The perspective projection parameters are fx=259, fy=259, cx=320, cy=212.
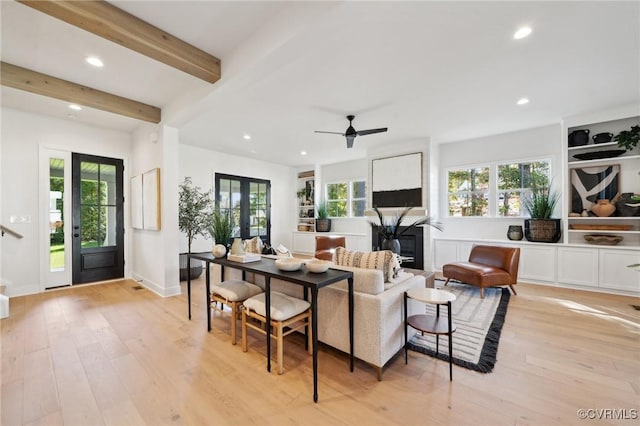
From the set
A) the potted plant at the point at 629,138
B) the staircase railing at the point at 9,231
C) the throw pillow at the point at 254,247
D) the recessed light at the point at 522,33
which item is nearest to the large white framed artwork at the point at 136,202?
the staircase railing at the point at 9,231

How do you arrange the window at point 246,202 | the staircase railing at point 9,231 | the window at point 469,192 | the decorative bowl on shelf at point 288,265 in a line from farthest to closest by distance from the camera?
the window at point 246,202
the window at point 469,192
the staircase railing at point 9,231
the decorative bowl on shelf at point 288,265

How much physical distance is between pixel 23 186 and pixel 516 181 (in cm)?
822

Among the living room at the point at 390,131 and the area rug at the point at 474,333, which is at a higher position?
the living room at the point at 390,131

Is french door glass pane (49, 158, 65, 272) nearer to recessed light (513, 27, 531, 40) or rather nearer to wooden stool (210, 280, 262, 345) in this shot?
wooden stool (210, 280, 262, 345)

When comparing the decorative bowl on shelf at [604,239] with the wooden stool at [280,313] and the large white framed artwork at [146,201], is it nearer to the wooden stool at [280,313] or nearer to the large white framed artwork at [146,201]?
the wooden stool at [280,313]

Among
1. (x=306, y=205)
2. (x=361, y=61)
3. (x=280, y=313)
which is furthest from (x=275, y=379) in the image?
(x=306, y=205)

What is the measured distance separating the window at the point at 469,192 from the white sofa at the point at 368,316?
392cm

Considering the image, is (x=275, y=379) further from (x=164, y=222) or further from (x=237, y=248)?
(x=164, y=222)

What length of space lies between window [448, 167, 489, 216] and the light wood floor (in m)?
2.78

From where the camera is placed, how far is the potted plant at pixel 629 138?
370cm

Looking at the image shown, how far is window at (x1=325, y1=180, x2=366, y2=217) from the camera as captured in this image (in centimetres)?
721

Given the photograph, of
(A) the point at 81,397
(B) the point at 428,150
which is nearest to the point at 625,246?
(B) the point at 428,150

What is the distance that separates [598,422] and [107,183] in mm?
6489

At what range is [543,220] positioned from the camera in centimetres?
435
